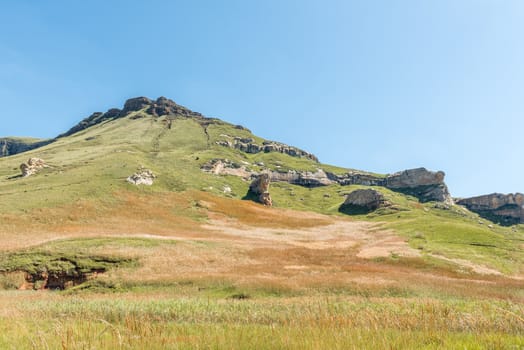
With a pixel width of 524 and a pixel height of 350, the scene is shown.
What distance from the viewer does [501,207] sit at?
178 meters

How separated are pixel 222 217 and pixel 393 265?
1858 inches

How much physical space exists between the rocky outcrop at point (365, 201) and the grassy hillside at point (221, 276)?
160 ft

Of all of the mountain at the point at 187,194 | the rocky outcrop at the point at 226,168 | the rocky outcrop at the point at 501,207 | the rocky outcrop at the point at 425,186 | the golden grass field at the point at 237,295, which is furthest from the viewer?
the rocky outcrop at the point at 425,186

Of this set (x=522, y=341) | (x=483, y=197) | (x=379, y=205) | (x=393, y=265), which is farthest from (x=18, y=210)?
(x=483, y=197)

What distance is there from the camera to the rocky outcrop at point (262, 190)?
122438 millimetres

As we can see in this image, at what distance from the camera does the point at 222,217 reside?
7875 cm

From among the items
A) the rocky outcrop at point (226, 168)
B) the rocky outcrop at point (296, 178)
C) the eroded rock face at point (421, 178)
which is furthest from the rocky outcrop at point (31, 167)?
the eroded rock face at point (421, 178)

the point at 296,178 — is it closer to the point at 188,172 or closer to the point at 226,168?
the point at 226,168

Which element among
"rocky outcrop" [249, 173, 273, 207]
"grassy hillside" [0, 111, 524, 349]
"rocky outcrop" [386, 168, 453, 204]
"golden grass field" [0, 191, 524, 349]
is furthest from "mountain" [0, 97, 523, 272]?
"golden grass field" [0, 191, 524, 349]

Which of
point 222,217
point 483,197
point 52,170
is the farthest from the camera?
point 483,197

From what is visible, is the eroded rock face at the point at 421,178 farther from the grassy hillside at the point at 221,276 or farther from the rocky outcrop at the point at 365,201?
the grassy hillside at the point at 221,276

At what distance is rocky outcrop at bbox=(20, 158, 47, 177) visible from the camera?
295 feet

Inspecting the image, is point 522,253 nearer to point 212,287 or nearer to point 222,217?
point 212,287

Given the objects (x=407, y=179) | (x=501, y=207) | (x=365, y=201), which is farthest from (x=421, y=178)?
(x=365, y=201)
